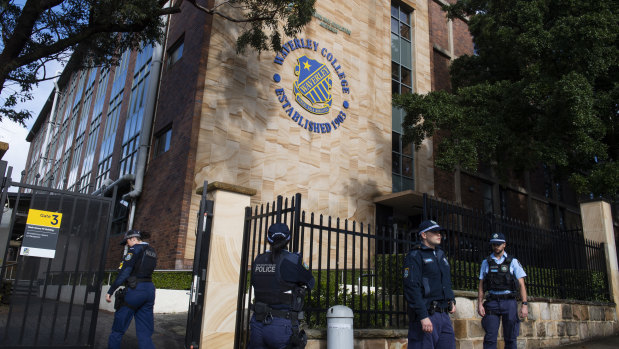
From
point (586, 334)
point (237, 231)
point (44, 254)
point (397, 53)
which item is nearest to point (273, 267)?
point (237, 231)

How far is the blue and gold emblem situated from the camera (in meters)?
17.5

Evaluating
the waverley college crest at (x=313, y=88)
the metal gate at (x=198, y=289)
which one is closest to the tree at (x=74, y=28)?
the waverley college crest at (x=313, y=88)

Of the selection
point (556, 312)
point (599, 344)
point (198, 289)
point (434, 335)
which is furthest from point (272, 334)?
point (599, 344)

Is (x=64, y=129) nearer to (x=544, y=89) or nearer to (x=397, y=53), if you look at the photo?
(x=397, y=53)

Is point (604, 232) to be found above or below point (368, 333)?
above

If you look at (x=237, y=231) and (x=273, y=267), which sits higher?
(x=237, y=231)

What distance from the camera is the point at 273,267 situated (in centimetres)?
468

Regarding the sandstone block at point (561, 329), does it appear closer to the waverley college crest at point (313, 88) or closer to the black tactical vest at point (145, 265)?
the black tactical vest at point (145, 265)

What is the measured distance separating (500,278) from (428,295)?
6.92ft

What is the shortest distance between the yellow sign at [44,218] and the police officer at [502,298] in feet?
21.0

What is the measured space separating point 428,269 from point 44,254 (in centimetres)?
557

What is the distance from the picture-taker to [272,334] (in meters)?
4.50

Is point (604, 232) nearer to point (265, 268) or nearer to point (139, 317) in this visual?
point (265, 268)

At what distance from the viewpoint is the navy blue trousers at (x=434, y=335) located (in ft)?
15.3
